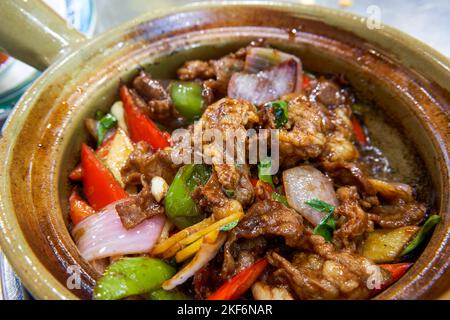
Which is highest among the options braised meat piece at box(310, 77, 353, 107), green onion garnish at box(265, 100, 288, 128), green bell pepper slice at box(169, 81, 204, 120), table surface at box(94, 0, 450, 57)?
table surface at box(94, 0, 450, 57)

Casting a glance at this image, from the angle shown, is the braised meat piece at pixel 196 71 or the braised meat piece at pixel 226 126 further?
the braised meat piece at pixel 196 71

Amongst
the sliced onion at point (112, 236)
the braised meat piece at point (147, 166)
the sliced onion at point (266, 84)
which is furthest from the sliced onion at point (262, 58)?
the sliced onion at point (112, 236)

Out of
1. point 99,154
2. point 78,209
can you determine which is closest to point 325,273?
point 78,209

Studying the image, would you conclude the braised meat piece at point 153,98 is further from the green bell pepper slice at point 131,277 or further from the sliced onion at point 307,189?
the green bell pepper slice at point 131,277

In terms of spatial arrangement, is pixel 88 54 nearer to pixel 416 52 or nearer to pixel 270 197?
pixel 270 197

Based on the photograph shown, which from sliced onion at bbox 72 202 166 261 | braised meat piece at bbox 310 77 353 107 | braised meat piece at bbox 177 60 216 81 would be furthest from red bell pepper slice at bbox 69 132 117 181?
braised meat piece at bbox 310 77 353 107

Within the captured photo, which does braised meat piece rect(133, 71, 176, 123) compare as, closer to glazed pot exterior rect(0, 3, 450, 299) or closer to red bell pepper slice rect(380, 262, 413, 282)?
glazed pot exterior rect(0, 3, 450, 299)

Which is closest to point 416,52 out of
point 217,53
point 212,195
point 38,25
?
point 217,53
